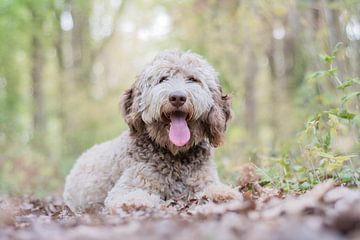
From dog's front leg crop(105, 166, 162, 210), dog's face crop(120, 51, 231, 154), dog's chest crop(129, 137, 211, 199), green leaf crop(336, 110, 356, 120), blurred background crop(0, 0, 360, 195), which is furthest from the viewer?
blurred background crop(0, 0, 360, 195)

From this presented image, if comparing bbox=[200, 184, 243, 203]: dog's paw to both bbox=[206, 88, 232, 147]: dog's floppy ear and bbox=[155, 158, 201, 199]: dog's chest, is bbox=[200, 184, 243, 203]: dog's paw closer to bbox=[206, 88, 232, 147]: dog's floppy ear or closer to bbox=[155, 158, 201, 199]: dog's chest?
bbox=[155, 158, 201, 199]: dog's chest

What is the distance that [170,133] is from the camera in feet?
18.2

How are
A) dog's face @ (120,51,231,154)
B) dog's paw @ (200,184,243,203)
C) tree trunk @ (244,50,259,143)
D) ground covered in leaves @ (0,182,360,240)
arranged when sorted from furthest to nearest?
1. tree trunk @ (244,50,259,143)
2. dog's face @ (120,51,231,154)
3. dog's paw @ (200,184,243,203)
4. ground covered in leaves @ (0,182,360,240)

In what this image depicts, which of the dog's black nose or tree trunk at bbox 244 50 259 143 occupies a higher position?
tree trunk at bbox 244 50 259 143

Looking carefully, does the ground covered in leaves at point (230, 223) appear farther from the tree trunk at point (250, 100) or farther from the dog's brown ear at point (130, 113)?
the tree trunk at point (250, 100)

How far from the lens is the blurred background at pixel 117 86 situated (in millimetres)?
10609

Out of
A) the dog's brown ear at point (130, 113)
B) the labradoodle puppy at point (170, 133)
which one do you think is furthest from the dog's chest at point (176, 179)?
the dog's brown ear at point (130, 113)

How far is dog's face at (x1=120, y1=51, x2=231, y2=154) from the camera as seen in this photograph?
545 centimetres

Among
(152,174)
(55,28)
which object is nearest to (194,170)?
(152,174)

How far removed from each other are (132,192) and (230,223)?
7.84 feet

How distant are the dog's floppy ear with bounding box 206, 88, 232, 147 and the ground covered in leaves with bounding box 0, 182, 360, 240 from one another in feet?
4.33

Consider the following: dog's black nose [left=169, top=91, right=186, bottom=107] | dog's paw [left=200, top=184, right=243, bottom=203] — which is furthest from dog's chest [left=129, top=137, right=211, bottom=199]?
dog's black nose [left=169, top=91, right=186, bottom=107]

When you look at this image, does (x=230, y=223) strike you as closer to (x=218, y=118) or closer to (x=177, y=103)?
(x=177, y=103)

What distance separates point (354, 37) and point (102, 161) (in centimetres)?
412
